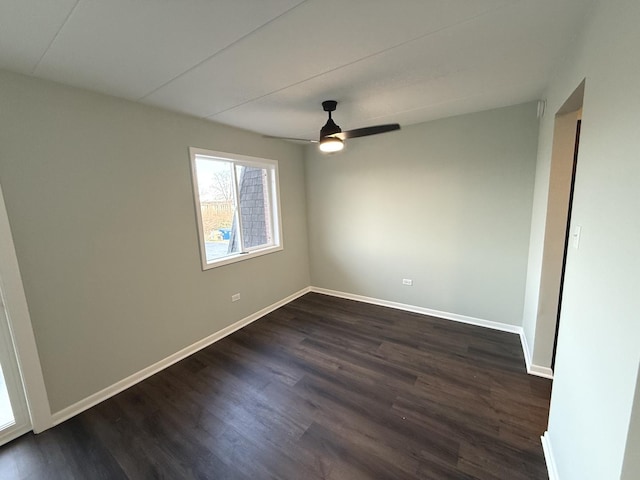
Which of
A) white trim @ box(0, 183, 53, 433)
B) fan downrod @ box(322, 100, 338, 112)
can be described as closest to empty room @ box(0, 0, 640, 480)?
white trim @ box(0, 183, 53, 433)

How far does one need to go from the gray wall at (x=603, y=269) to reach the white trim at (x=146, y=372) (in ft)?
10.1

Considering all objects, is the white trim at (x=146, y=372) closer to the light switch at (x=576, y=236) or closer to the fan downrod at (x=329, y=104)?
the fan downrod at (x=329, y=104)

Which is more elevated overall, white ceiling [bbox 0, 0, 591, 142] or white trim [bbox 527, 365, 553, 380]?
white ceiling [bbox 0, 0, 591, 142]

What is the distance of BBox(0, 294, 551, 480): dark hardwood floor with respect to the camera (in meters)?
1.55

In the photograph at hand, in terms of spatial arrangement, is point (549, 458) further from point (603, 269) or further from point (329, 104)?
point (329, 104)

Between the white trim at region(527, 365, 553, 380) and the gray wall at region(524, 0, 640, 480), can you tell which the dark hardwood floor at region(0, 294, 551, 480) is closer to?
the white trim at region(527, 365, 553, 380)

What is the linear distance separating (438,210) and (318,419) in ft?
8.86

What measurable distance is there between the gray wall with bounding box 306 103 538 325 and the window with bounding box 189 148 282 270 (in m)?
0.84

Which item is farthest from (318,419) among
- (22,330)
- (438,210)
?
(438,210)

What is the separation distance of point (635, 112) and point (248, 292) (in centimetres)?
354

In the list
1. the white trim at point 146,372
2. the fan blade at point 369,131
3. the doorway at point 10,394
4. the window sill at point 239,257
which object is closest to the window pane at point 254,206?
the window sill at point 239,257

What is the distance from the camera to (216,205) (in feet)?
10.2

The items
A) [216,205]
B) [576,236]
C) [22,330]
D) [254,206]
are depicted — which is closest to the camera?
[576,236]

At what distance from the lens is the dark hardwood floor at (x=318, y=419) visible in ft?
5.07
